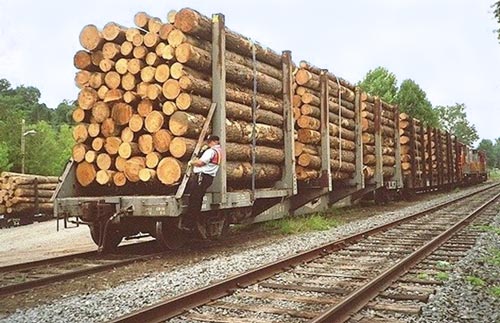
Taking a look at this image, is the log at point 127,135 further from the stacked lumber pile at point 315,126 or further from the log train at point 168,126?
the stacked lumber pile at point 315,126

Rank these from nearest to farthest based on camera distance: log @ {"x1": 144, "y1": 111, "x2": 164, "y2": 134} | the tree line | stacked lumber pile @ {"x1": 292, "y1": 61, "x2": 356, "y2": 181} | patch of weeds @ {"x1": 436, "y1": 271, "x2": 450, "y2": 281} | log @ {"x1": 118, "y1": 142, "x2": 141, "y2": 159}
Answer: patch of weeds @ {"x1": 436, "y1": 271, "x2": 450, "y2": 281} → log @ {"x1": 144, "y1": 111, "x2": 164, "y2": 134} → log @ {"x1": 118, "y1": 142, "x2": 141, "y2": 159} → stacked lumber pile @ {"x1": 292, "y1": 61, "x2": 356, "y2": 181} → the tree line

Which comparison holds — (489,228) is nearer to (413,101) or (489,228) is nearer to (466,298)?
(466,298)

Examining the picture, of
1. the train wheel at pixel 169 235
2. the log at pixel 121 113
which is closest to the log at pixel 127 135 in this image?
the log at pixel 121 113

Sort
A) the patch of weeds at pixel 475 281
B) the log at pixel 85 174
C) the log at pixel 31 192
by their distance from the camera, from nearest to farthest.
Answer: the patch of weeds at pixel 475 281 < the log at pixel 85 174 < the log at pixel 31 192

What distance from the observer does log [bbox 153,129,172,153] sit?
7766 mm

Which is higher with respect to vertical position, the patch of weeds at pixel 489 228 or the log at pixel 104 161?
the log at pixel 104 161

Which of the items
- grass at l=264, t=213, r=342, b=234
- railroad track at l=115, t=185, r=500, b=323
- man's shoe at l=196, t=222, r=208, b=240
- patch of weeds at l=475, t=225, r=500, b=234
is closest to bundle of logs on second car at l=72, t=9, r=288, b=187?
man's shoe at l=196, t=222, r=208, b=240

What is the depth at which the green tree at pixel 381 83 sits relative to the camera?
190 ft

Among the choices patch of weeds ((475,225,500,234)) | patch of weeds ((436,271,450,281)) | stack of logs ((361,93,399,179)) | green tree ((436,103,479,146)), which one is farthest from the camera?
green tree ((436,103,479,146))

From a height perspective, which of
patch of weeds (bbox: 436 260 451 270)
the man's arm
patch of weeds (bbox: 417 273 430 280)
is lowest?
patch of weeds (bbox: 417 273 430 280)

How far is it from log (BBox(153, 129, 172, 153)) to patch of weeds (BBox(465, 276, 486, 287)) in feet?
14.2

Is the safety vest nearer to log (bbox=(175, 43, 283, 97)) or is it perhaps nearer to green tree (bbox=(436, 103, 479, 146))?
log (bbox=(175, 43, 283, 97))

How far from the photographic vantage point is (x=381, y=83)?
58812 millimetres

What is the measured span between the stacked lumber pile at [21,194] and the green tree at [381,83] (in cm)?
4290
